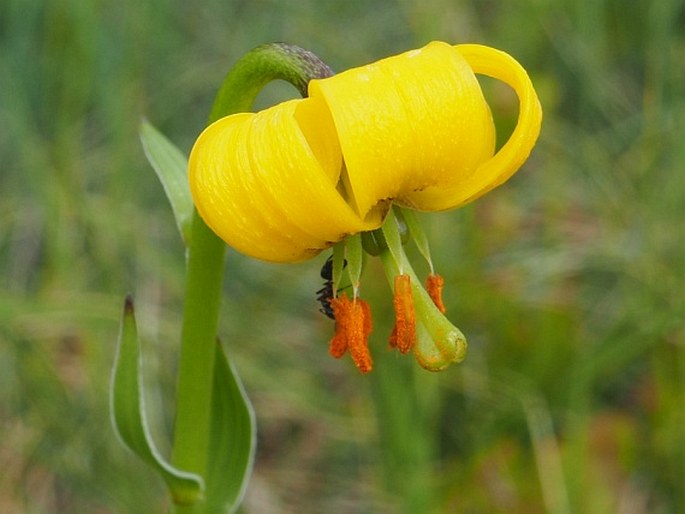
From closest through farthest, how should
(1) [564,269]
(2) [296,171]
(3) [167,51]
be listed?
1. (2) [296,171]
2. (1) [564,269]
3. (3) [167,51]

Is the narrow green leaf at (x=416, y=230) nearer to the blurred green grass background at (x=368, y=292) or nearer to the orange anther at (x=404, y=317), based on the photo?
the orange anther at (x=404, y=317)

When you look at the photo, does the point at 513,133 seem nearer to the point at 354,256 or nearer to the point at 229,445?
the point at 354,256

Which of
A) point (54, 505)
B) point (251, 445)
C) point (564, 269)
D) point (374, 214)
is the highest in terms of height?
point (374, 214)

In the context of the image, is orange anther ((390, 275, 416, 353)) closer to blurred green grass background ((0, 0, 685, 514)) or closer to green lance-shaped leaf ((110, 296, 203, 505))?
green lance-shaped leaf ((110, 296, 203, 505))

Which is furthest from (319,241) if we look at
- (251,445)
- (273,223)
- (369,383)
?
(369,383)

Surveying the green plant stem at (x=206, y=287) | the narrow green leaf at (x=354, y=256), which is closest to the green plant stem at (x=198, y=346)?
the green plant stem at (x=206, y=287)

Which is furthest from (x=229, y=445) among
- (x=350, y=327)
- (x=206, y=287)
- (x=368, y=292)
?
(x=368, y=292)

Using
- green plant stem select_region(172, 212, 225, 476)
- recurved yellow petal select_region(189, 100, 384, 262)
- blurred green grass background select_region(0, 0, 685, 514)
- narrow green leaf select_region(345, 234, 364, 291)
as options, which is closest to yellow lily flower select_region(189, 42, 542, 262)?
recurved yellow petal select_region(189, 100, 384, 262)

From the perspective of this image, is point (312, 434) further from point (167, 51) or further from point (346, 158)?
point (346, 158)
